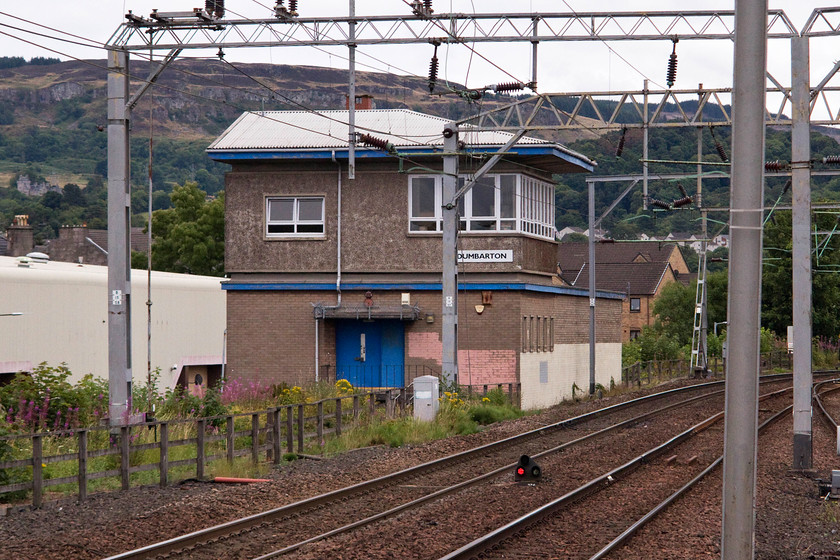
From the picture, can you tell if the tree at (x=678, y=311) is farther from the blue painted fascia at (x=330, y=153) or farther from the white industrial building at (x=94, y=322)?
the white industrial building at (x=94, y=322)

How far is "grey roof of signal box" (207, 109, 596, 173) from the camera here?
99.0 feet

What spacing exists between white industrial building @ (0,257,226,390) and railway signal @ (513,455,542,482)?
12970mm

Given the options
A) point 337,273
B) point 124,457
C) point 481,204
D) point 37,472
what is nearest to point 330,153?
point 337,273

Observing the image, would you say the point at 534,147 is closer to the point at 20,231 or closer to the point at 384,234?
the point at 384,234

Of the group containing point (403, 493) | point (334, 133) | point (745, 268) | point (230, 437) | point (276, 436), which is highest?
point (334, 133)

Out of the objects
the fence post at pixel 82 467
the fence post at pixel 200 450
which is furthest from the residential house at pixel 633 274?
the fence post at pixel 82 467

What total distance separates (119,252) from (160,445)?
3.57 m

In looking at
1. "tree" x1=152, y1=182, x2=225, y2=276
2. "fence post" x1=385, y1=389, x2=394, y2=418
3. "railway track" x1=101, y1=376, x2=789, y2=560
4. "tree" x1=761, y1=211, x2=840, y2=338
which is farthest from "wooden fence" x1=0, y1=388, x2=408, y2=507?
"tree" x1=761, y1=211, x2=840, y2=338

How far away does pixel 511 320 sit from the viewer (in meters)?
29.9

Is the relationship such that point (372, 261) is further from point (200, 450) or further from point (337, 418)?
point (200, 450)

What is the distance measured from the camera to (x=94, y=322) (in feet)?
91.3

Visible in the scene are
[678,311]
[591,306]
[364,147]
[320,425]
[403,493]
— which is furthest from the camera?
[678,311]

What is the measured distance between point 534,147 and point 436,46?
10.0m

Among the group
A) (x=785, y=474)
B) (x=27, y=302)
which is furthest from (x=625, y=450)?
(x=27, y=302)
